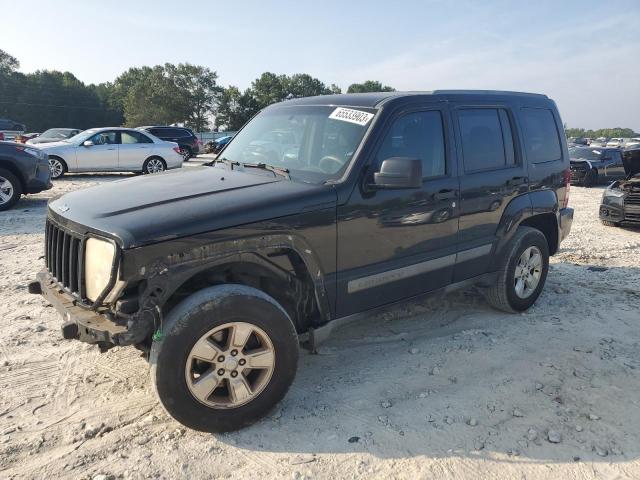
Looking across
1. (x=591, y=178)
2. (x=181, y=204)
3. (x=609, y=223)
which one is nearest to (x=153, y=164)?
(x=609, y=223)

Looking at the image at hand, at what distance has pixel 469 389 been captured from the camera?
3.45 m

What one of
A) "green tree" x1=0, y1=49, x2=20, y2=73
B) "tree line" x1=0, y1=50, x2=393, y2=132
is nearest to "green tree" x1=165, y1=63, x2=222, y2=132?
"tree line" x1=0, y1=50, x2=393, y2=132

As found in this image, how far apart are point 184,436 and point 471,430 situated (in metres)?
1.73

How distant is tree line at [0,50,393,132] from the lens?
6647 centimetres

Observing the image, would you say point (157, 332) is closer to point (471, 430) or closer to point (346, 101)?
point (471, 430)

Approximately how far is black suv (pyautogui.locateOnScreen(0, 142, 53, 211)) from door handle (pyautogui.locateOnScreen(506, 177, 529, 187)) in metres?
8.74

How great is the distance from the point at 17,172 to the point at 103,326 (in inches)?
323

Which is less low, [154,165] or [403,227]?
[154,165]

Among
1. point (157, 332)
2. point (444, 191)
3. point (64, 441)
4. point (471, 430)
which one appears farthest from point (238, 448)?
point (444, 191)

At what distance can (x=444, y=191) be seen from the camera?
152 inches

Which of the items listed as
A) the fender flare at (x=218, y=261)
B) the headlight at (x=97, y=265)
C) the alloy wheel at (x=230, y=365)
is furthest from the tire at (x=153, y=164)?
the alloy wheel at (x=230, y=365)

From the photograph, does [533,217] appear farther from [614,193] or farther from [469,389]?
[614,193]

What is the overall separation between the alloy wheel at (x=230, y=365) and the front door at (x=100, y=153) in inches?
525

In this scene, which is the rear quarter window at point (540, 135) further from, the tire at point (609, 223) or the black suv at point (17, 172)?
the black suv at point (17, 172)
